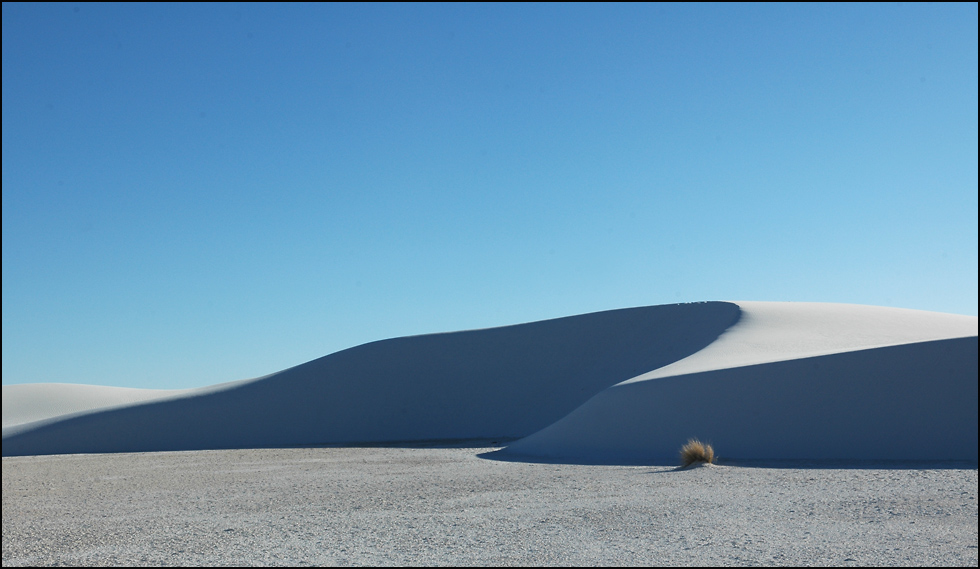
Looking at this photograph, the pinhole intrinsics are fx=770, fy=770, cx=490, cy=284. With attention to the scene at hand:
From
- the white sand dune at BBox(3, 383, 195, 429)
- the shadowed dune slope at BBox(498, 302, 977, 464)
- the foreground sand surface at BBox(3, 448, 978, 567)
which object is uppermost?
the white sand dune at BBox(3, 383, 195, 429)

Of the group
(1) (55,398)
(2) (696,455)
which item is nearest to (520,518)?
(2) (696,455)

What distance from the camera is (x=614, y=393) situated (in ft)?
61.0

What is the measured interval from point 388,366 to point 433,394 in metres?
3.24

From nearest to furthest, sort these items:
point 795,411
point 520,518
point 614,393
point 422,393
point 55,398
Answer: point 520,518
point 795,411
point 614,393
point 422,393
point 55,398

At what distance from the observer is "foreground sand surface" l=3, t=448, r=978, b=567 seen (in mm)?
6254

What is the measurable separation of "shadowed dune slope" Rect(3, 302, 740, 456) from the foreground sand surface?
17369 mm

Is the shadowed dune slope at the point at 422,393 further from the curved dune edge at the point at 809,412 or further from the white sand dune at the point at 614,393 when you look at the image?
the curved dune edge at the point at 809,412

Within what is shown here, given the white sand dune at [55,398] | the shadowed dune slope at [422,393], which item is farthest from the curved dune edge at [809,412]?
the white sand dune at [55,398]

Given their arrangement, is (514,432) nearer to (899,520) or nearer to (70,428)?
(70,428)

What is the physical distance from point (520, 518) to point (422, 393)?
83.0 feet

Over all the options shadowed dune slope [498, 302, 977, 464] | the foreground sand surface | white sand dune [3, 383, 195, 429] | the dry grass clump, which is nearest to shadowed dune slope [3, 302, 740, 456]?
shadowed dune slope [498, 302, 977, 464]

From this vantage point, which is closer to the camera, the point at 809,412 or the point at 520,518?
the point at 520,518

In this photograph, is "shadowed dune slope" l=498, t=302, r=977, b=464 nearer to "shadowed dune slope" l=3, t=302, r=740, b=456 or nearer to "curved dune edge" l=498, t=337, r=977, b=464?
"curved dune edge" l=498, t=337, r=977, b=464

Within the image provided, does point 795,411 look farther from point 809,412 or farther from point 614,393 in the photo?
point 614,393
